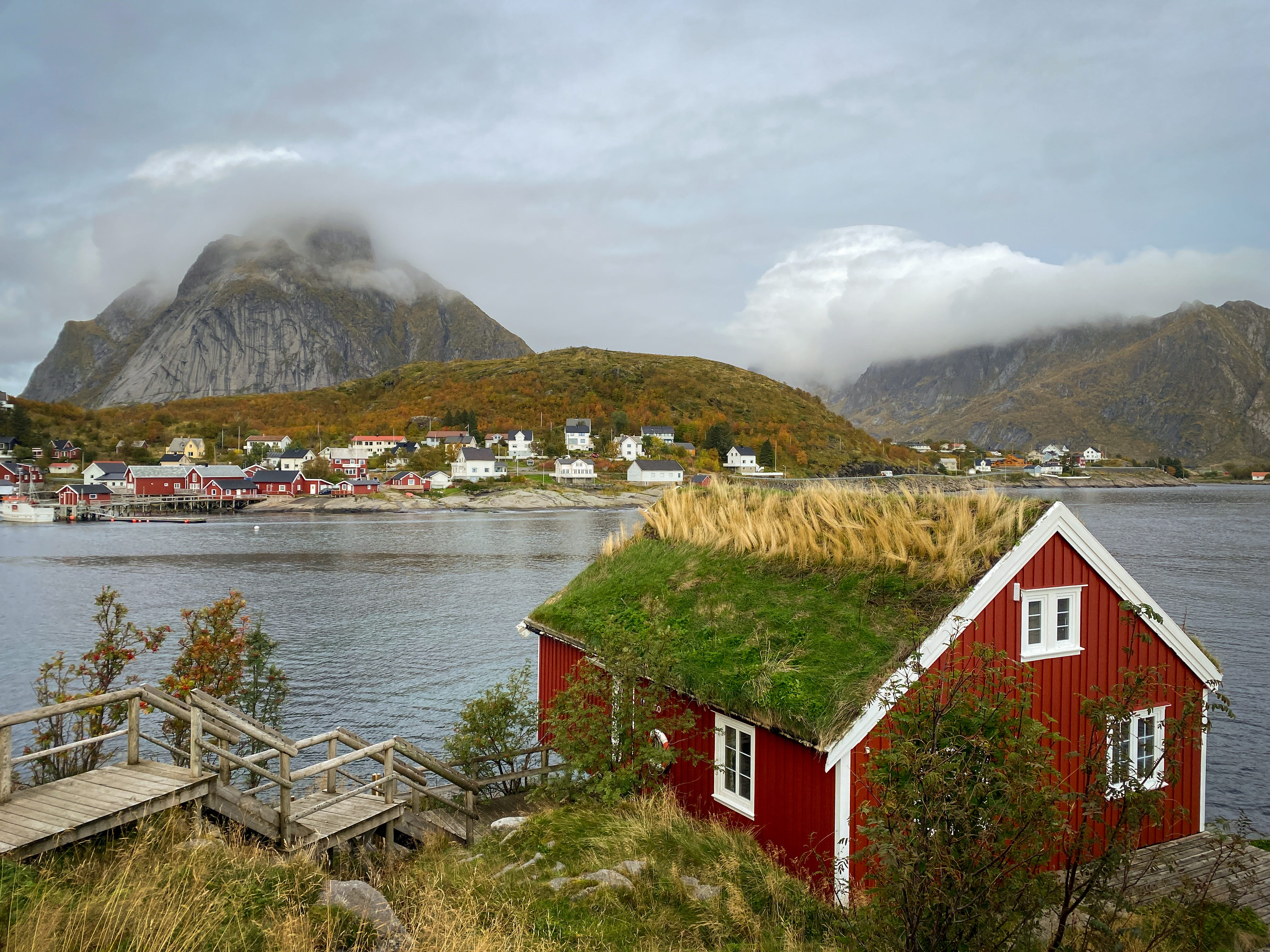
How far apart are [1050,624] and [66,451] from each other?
174m

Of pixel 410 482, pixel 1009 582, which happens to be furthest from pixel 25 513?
pixel 1009 582

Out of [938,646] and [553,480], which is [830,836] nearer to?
[938,646]

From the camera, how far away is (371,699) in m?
25.0

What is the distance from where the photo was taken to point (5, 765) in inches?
272

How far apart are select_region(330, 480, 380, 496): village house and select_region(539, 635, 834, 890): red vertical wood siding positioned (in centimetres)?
11789

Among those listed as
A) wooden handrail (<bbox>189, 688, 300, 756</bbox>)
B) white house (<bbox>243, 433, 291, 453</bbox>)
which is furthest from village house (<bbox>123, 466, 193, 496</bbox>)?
wooden handrail (<bbox>189, 688, 300, 756</bbox>)

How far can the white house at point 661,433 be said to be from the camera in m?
164

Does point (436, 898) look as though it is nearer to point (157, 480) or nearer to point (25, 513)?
point (25, 513)

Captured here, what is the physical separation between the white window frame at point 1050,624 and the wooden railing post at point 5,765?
1133 cm

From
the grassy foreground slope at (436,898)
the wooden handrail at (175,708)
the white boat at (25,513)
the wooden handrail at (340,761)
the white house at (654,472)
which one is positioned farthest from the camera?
the white house at (654,472)

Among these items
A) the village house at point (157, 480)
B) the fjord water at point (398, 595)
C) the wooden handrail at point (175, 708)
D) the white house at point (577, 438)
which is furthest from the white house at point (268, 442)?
the wooden handrail at point (175, 708)

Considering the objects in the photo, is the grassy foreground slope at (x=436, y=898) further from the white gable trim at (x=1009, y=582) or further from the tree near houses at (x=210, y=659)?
the tree near houses at (x=210, y=659)

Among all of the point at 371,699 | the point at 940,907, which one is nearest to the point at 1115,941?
the point at 940,907

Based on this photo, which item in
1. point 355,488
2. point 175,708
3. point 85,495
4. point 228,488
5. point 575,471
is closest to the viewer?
point 175,708
